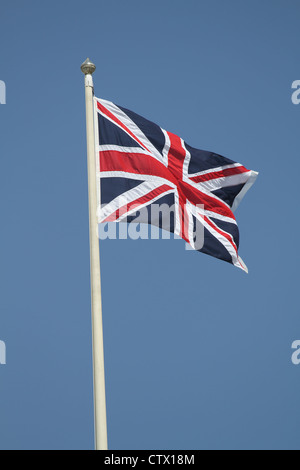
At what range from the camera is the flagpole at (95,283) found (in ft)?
34.0

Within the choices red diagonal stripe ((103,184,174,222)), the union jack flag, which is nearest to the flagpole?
the union jack flag

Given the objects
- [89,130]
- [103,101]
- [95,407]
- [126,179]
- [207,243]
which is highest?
[103,101]

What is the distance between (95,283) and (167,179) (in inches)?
156

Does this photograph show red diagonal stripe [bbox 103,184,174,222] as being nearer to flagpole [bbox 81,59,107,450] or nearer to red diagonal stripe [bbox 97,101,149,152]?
flagpole [bbox 81,59,107,450]

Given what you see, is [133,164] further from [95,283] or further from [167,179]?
[95,283]

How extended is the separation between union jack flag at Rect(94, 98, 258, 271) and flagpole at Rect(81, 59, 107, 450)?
56cm

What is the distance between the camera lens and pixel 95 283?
11.2 m

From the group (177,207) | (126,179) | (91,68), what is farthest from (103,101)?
(177,207)

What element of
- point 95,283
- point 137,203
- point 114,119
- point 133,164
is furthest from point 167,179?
point 95,283

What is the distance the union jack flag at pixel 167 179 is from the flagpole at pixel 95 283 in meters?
0.56

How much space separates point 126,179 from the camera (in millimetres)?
13297

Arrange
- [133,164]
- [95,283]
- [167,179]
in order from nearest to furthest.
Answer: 1. [95,283]
2. [133,164]
3. [167,179]

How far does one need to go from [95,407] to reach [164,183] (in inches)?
215

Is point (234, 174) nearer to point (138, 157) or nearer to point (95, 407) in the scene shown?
point (138, 157)
